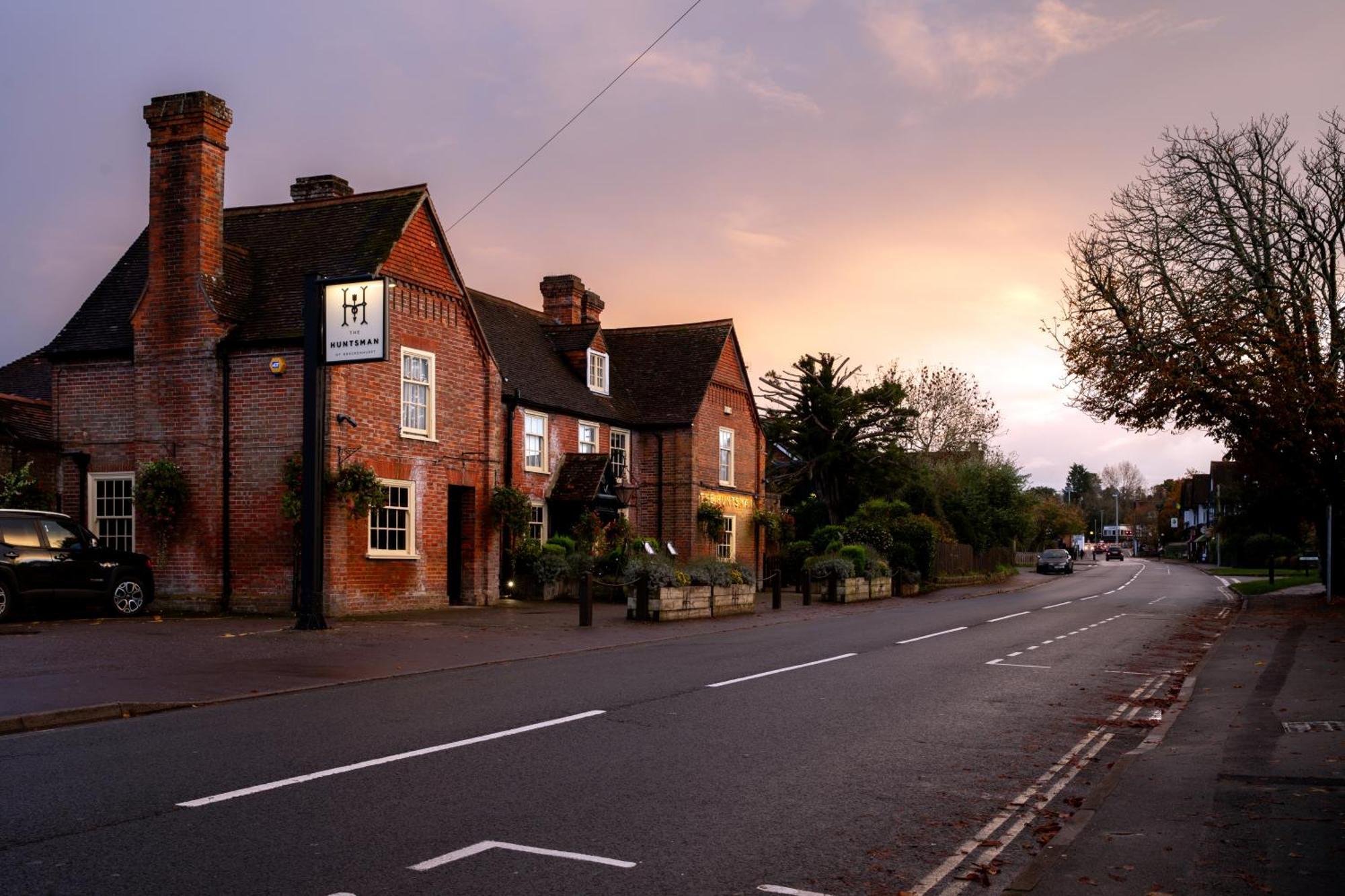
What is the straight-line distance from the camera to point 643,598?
902 inches

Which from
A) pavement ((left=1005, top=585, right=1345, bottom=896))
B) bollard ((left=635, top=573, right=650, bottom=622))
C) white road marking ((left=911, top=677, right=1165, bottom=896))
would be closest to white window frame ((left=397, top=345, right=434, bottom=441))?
bollard ((left=635, top=573, right=650, bottom=622))

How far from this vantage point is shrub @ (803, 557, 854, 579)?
1286 inches

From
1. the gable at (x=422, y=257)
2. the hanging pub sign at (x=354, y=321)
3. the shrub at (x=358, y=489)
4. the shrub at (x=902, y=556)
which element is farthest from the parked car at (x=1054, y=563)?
the hanging pub sign at (x=354, y=321)

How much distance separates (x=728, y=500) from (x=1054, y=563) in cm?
3188

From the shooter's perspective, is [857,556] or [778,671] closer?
[778,671]

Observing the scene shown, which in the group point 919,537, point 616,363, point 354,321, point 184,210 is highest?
point 184,210

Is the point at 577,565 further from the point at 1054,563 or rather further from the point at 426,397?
the point at 1054,563

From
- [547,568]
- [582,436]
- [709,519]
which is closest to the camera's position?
[547,568]

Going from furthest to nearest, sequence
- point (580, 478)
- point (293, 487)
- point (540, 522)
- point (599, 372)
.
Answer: point (599, 372) → point (580, 478) → point (540, 522) → point (293, 487)

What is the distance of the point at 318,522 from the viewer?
1872 cm

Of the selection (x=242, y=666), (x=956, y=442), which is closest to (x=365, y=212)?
(x=242, y=666)

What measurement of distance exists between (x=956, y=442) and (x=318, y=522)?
48104mm

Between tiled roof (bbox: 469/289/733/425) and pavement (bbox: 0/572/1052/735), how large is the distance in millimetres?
9236

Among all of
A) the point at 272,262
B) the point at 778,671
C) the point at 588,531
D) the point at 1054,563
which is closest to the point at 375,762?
the point at 778,671
